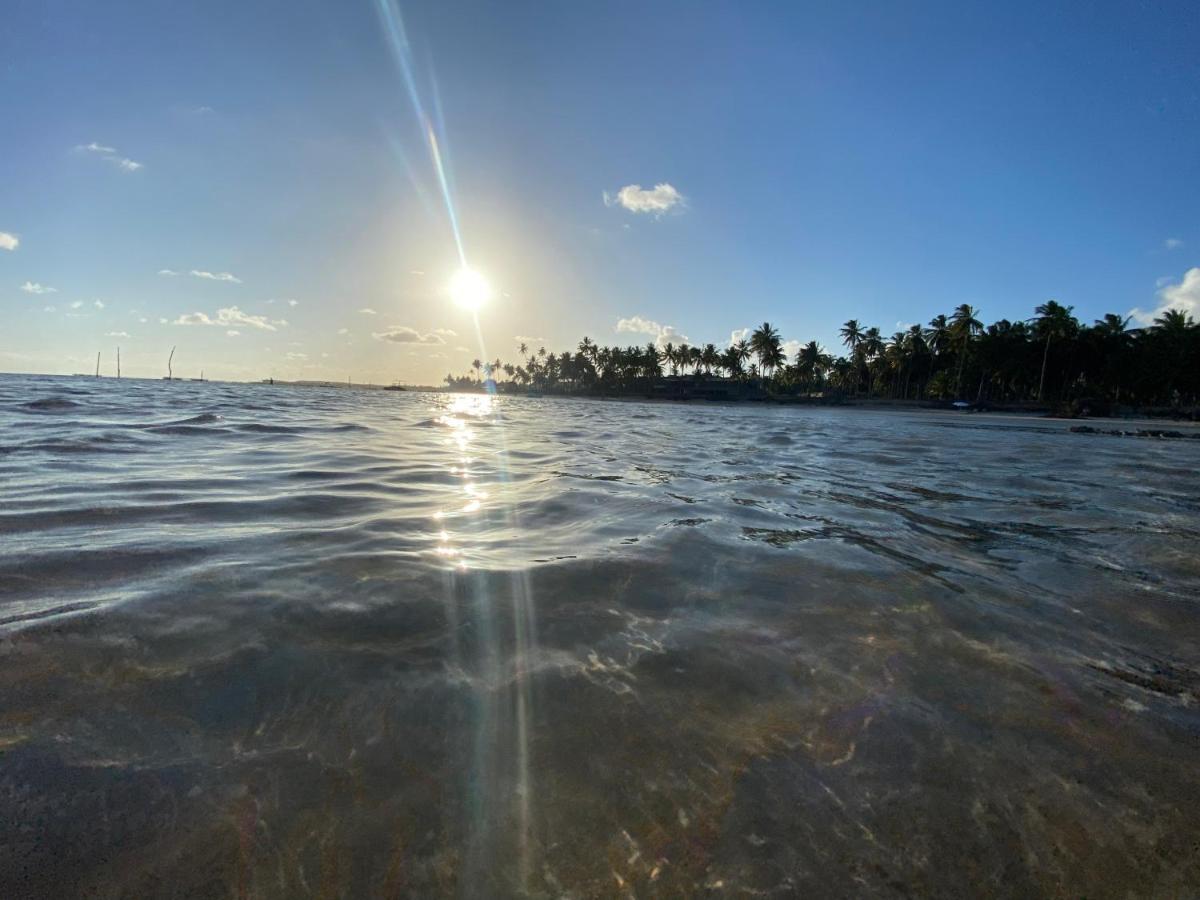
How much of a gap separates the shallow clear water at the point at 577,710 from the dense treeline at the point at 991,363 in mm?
67823

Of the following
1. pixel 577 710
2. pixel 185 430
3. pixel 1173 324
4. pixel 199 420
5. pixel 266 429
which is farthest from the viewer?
pixel 1173 324

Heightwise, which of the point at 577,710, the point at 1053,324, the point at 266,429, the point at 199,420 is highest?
the point at 1053,324

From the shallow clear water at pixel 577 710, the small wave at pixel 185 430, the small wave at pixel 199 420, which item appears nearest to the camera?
the shallow clear water at pixel 577 710

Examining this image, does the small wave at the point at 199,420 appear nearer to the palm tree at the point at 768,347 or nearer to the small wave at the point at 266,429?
the small wave at the point at 266,429

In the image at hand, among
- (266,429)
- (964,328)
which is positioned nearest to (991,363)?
(964,328)

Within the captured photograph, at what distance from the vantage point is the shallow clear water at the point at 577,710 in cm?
156

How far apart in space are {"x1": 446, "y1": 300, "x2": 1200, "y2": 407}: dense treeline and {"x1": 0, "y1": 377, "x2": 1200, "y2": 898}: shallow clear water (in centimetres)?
6782

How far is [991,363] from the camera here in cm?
7638

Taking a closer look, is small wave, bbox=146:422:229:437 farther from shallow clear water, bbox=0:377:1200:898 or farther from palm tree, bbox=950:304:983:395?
palm tree, bbox=950:304:983:395

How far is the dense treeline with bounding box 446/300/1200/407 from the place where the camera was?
64.0m

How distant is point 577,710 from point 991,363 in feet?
311

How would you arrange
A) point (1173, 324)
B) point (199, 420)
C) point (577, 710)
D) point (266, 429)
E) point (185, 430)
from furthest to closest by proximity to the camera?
1. point (1173, 324)
2. point (199, 420)
3. point (266, 429)
4. point (185, 430)
5. point (577, 710)

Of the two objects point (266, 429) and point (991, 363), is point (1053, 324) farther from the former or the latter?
point (266, 429)

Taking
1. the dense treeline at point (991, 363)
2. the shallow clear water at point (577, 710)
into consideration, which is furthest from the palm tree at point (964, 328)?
the shallow clear water at point (577, 710)
